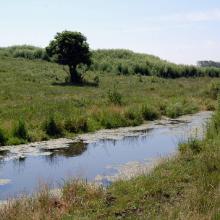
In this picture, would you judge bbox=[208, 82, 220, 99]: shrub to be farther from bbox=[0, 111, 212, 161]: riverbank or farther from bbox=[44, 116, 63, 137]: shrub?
bbox=[44, 116, 63, 137]: shrub

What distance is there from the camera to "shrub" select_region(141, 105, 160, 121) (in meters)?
27.8

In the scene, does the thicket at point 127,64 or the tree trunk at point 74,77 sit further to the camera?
the thicket at point 127,64

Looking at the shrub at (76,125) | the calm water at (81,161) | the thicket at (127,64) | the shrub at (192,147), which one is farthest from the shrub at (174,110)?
the thicket at (127,64)

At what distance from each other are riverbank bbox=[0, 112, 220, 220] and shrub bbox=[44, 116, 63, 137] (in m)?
9.67

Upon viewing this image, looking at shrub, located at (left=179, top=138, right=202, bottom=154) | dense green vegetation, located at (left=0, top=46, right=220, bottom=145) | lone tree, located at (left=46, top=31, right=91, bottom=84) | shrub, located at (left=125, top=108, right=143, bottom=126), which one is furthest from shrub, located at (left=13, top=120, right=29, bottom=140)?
lone tree, located at (left=46, top=31, right=91, bottom=84)

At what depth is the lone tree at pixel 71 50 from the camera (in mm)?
49719

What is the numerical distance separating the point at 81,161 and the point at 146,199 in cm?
727

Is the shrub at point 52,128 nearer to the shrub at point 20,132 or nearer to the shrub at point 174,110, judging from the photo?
the shrub at point 20,132

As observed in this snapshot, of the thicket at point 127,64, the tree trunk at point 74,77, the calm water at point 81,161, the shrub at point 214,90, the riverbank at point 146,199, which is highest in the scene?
the thicket at point 127,64

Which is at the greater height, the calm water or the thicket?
the thicket

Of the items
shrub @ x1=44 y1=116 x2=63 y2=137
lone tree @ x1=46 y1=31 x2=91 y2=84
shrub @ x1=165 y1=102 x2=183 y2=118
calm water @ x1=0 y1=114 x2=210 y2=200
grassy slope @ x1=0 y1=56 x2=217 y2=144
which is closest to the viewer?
calm water @ x1=0 y1=114 x2=210 y2=200

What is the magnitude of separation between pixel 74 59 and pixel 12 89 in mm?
11454

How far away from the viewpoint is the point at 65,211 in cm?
960

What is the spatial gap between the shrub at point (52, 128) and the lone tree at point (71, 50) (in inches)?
1103
